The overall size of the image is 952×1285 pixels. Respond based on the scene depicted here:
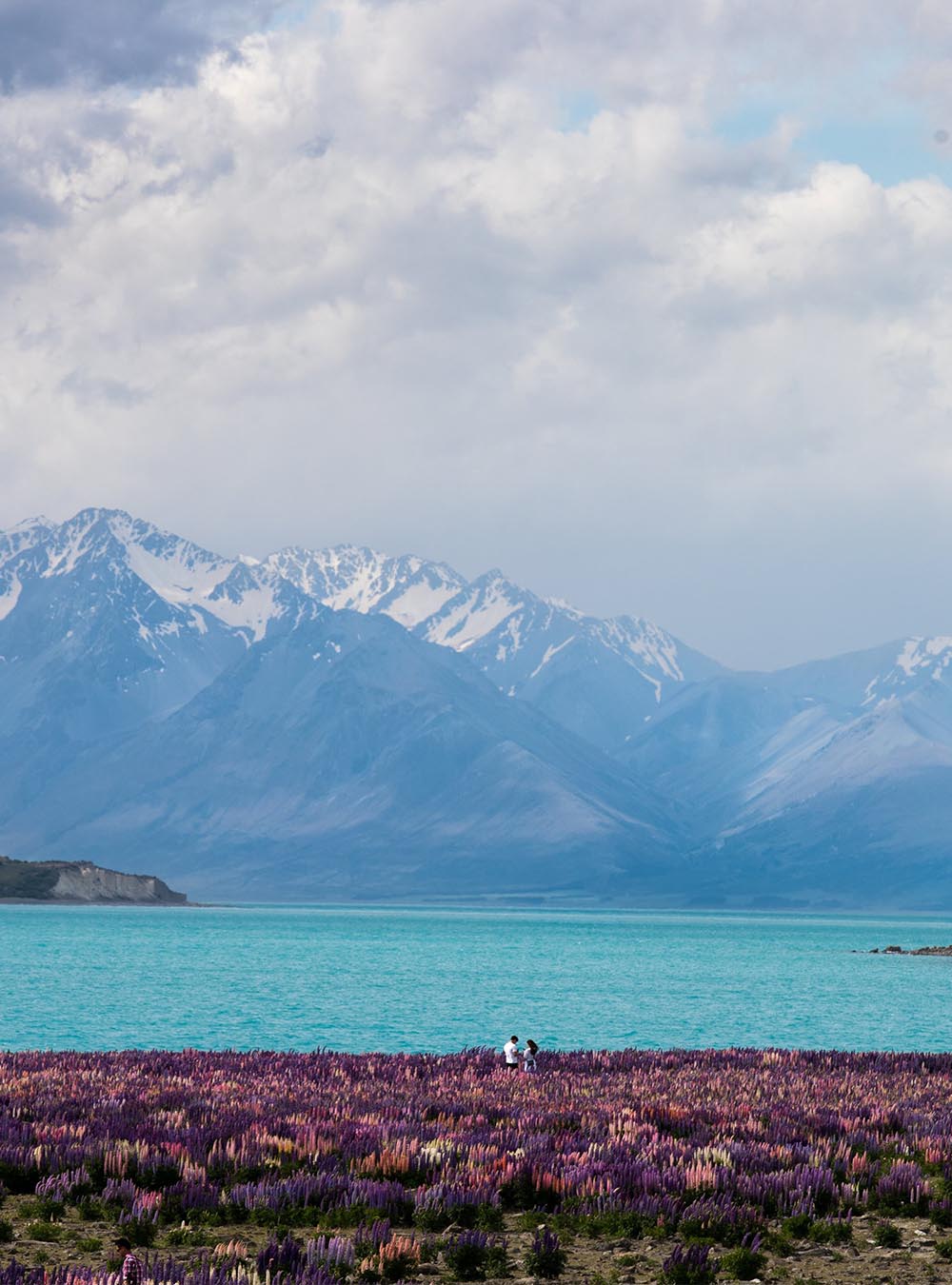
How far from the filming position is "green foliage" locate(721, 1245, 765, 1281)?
17125 mm

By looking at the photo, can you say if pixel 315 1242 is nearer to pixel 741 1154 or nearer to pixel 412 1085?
pixel 741 1154

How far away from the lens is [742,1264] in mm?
17188

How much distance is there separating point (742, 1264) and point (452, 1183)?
4521 mm

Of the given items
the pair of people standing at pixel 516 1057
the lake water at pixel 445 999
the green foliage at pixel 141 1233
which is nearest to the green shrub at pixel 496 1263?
the green foliage at pixel 141 1233

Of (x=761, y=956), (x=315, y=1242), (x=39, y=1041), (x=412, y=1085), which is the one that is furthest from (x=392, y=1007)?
(x=761, y=956)

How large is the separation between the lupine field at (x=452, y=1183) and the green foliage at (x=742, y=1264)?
0.07 feet

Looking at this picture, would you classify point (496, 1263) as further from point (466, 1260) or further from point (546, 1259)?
point (546, 1259)

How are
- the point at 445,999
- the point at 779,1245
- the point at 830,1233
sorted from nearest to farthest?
the point at 779,1245
the point at 830,1233
the point at 445,999

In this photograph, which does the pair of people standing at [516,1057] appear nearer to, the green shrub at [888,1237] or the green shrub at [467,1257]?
the green shrub at [888,1237]

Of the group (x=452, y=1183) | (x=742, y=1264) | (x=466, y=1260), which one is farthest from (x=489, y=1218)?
(x=742, y=1264)

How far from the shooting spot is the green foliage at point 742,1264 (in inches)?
674

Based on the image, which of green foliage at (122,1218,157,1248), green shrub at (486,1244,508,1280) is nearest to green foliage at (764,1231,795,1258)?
green shrub at (486,1244,508,1280)

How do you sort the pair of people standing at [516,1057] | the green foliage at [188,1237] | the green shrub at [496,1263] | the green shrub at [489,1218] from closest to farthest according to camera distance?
the green shrub at [496,1263]
the green foliage at [188,1237]
the green shrub at [489,1218]
the pair of people standing at [516,1057]

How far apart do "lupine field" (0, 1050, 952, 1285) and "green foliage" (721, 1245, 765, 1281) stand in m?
0.02
